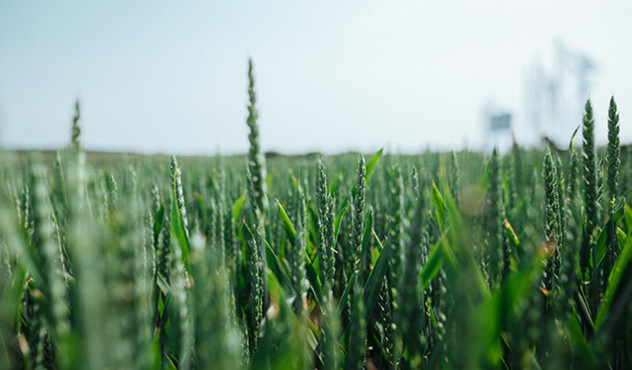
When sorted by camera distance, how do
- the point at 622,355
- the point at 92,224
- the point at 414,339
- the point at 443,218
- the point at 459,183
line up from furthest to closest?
the point at 459,183 < the point at 443,218 < the point at 622,355 < the point at 414,339 < the point at 92,224

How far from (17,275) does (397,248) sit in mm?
614

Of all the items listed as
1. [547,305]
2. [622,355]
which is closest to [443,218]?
[547,305]

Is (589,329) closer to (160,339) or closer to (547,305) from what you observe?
(547,305)

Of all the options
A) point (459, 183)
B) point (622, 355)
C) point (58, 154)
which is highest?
point (58, 154)

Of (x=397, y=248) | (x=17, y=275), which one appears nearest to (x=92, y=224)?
(x=397, y=248)

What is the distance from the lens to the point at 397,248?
43cm

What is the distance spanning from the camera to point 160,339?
2.07 feet

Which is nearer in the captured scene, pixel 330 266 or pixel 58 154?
pixel 330 266

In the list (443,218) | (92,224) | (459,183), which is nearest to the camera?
(92,224)

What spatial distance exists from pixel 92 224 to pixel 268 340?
22 centimetres

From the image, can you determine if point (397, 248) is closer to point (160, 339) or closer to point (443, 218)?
point (443, 218)

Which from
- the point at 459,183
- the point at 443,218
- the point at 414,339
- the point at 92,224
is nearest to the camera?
the point at 92,224

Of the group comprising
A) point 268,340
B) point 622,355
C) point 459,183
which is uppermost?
point 459,183

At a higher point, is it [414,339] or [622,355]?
[414,339]
